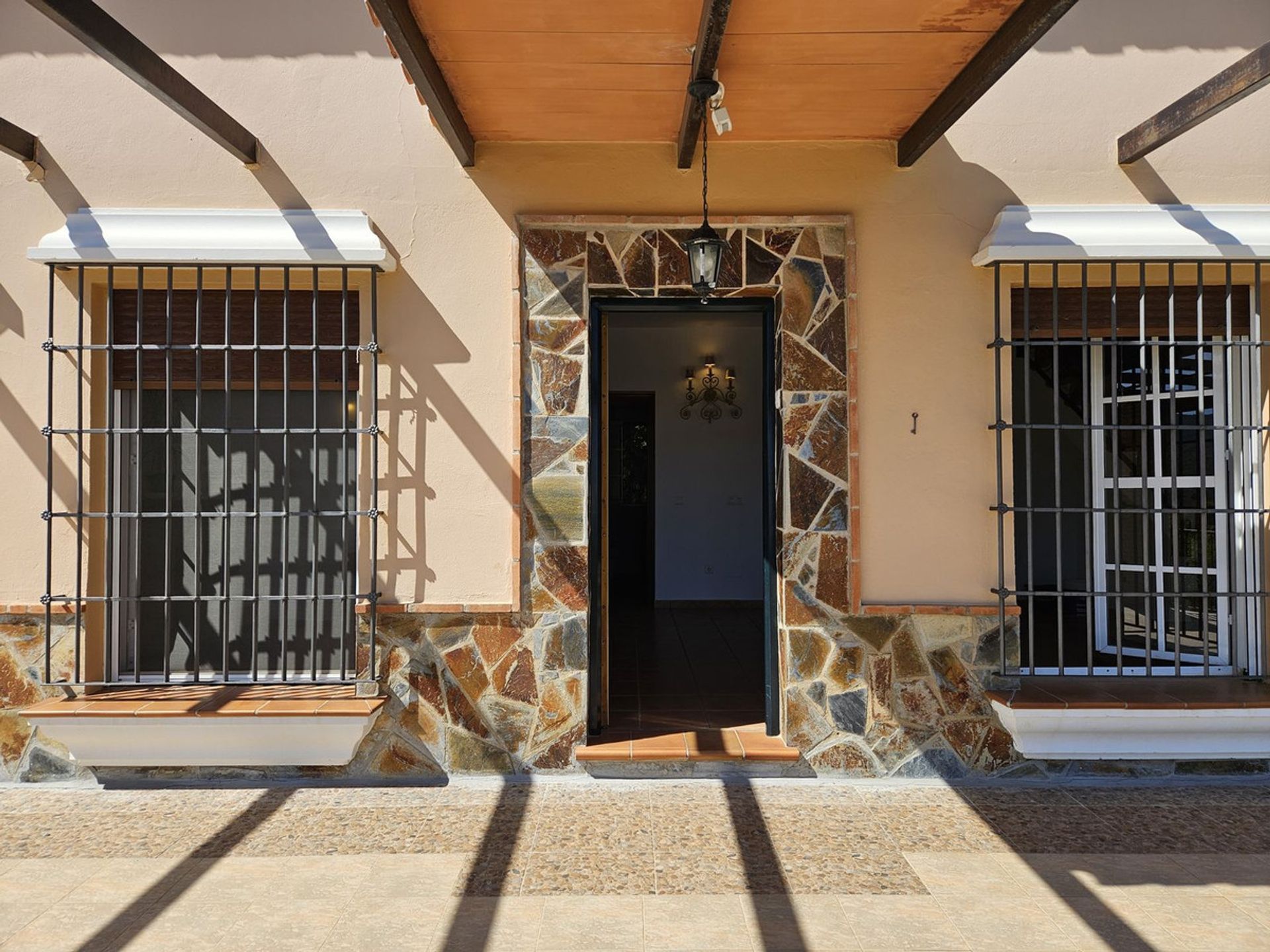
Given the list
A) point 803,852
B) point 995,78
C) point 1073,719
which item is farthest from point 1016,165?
point 803,852

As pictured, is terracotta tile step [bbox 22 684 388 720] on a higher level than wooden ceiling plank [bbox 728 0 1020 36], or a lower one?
lower

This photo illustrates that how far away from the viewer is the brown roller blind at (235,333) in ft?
13.9

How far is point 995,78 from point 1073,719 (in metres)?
2.64

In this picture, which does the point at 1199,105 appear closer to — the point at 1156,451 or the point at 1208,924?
the point at 1156,451

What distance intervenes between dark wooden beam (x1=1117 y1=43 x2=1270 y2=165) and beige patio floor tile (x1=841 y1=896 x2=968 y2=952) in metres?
3.12

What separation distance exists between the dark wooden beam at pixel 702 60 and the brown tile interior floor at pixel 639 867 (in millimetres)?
2788

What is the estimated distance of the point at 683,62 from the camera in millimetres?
3354

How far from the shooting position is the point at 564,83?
354cm

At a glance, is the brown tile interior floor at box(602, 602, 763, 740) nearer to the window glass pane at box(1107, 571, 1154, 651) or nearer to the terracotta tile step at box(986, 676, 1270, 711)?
the terracotta tile step at box(986, 676, 1270, 711)

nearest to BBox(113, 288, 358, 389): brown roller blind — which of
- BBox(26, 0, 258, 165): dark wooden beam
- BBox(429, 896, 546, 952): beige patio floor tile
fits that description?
BBox(26, 0, 258, 165): dark wooden beam

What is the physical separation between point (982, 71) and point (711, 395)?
19.4 ft

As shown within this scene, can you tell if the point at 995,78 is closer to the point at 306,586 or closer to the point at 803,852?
the point at 803,852

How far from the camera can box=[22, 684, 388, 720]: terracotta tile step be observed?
380 centimetres

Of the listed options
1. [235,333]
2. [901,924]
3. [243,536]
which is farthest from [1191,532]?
[235,333]
